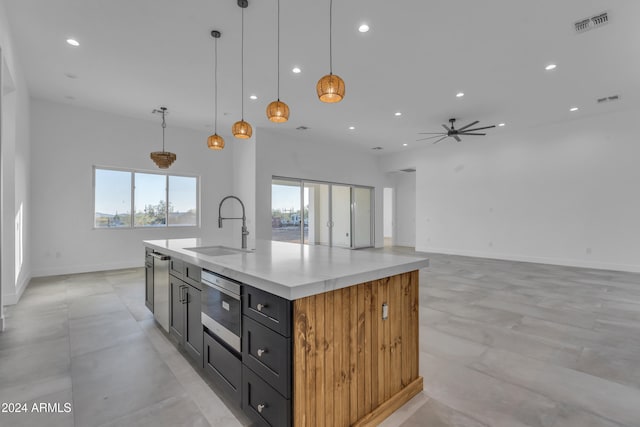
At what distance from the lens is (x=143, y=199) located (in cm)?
698

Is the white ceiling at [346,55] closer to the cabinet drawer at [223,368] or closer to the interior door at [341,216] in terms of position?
the cabinet drawer at [223,368]

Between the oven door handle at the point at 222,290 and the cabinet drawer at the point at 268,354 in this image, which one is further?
the oven door handle at the point at 222,290

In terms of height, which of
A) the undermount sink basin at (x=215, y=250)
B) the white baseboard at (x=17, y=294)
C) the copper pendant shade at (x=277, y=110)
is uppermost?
the copper pendant shade at (x=277, y=110)

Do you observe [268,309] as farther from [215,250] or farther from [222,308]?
[215,250]

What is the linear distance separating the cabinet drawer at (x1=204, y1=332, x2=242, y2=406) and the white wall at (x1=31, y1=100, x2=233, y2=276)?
14.5 ft

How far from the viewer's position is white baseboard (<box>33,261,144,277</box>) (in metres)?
5.73

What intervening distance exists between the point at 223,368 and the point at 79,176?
20.6ft

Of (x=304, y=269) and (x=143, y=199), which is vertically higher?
(x=143, y=199)

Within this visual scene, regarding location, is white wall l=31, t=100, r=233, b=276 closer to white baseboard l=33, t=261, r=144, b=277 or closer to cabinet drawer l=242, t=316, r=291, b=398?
white baseboard l=33, t=261, r=144, b=277

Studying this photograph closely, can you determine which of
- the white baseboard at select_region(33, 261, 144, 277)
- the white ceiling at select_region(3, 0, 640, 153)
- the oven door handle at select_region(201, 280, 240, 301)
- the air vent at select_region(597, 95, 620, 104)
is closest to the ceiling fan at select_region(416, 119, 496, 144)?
the white ceiling at select_region(3, 0, 640, 153)

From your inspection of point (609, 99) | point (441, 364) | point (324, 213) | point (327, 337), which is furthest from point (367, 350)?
point (324, 213)

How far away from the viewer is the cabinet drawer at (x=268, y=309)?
1.35 meters

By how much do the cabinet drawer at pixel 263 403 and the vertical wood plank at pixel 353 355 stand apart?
380 mm

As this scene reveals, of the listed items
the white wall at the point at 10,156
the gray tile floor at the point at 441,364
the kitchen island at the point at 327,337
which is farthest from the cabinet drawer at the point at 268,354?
the white wall at the point at 10,156
